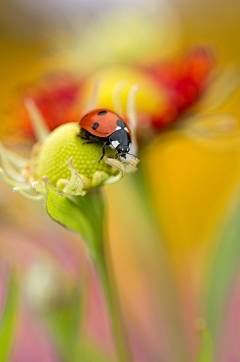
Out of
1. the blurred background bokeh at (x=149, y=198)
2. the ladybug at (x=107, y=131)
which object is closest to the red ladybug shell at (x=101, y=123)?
the ladybug at (x=107, y=131)

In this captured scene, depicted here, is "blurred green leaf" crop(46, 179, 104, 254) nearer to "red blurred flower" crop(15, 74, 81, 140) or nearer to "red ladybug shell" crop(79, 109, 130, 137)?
"red ladybug shell" crop(79, 109, 130, 137)

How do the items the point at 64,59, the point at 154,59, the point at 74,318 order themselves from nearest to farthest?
the point at 74,318
the point at 154,59
the point at 64,59

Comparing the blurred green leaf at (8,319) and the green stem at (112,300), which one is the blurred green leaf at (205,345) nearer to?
the green stem at (112,300)

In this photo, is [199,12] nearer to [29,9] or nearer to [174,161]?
[29,9]

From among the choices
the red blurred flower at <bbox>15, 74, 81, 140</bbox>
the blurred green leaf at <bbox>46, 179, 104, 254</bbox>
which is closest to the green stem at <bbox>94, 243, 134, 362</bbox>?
the blurred green leaf at <bbox>46, 179, 104, 254</bbox>

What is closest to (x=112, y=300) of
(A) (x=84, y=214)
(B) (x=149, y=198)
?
(A) (x=84, y=214)

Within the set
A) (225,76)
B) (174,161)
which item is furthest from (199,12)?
(225,76)
